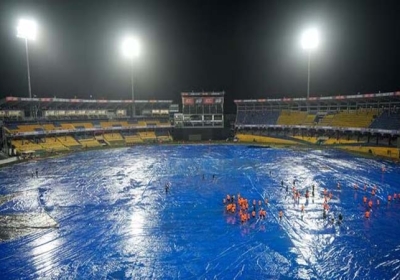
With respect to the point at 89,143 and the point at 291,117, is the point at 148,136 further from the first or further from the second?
the point at 291,117

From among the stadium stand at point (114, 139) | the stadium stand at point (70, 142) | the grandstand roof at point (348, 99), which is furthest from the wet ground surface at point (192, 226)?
the stadium stand at point (114, 139)

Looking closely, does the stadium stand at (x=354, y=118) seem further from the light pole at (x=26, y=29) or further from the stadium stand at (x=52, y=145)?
the light pole at (x=26, y=29)

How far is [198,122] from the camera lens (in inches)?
3570

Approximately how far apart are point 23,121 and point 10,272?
62385 millimetres

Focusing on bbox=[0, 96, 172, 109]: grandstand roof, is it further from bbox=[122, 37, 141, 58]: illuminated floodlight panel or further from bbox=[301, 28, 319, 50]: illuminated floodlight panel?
bbox=[301, 28, 319, 50]: illuminated floodlight panel

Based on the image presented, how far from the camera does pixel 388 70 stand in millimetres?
71500

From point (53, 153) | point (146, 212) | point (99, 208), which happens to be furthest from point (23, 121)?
point (146, 212)

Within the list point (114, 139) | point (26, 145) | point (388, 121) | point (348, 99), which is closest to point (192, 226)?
point (388, 121)

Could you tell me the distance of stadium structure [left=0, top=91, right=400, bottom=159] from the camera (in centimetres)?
6366

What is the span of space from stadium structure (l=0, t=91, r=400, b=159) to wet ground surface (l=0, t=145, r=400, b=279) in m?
18.7

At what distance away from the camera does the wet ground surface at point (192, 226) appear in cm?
1817

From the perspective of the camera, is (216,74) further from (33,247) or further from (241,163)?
(33,247)

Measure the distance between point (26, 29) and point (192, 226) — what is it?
62.7 meters

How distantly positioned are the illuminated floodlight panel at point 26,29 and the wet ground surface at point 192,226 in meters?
33.5
